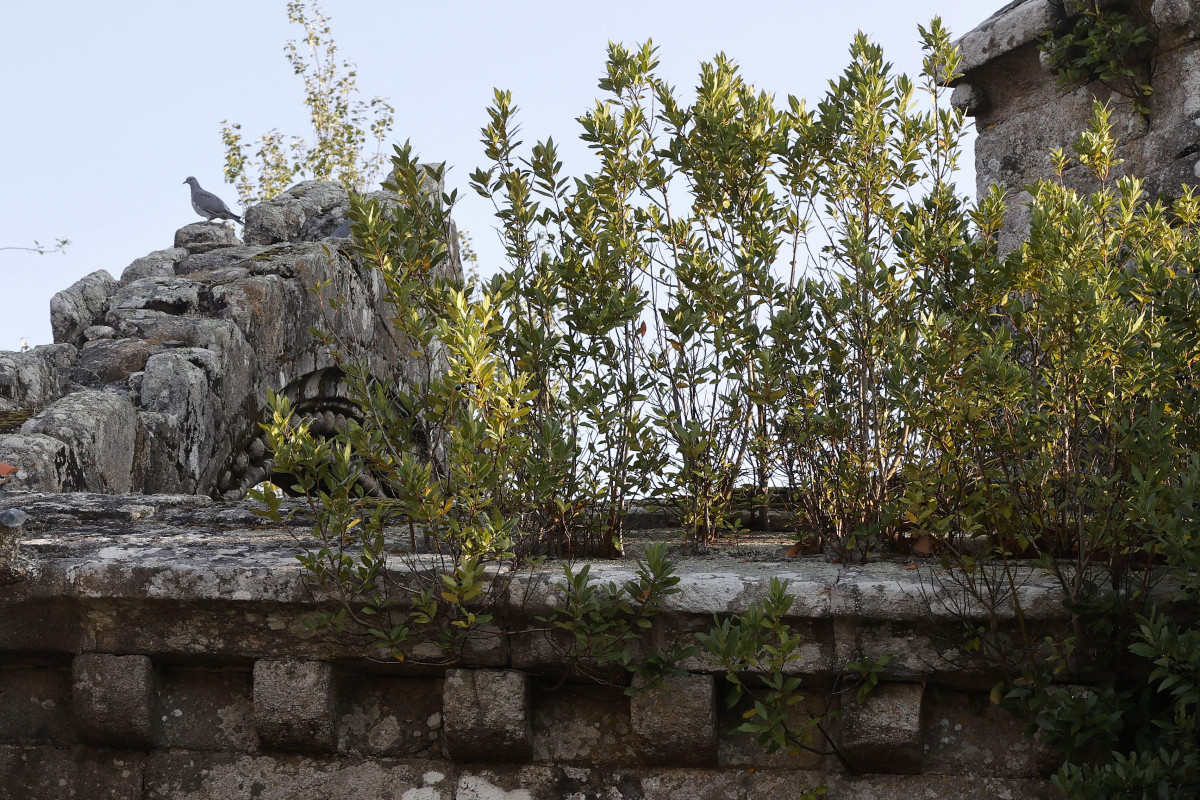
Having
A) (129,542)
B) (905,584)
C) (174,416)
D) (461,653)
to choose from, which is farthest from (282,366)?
(905,584)

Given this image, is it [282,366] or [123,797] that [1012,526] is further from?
[282,366]

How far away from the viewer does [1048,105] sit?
5371mm

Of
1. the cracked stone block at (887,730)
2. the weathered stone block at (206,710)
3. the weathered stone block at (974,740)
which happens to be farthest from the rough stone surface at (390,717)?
the weathered stone block at (974,740)

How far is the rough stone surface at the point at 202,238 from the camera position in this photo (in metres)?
8.55

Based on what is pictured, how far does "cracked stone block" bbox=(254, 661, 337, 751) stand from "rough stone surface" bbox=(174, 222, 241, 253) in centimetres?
607

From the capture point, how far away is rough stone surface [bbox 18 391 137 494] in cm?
500

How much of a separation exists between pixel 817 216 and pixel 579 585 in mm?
1695

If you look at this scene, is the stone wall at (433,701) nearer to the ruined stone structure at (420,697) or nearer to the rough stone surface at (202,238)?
the ruined stone structure at (420,697)

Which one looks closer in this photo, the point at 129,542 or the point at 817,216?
the point at 129,542

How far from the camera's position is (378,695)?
3.18 meters

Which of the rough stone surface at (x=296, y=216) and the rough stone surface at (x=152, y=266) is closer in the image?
the rough stone surface at (x=152, y=266)

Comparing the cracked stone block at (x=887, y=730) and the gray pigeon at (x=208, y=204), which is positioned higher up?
the gray pigeon at (x=208, y=204)

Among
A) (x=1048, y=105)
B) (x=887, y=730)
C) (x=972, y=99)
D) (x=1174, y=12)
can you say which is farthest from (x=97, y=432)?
(x=1174, y=12)

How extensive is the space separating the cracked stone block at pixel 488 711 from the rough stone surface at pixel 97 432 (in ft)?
9.01
